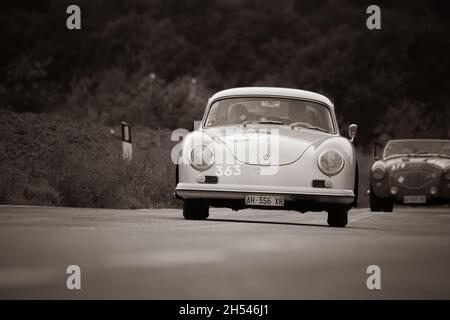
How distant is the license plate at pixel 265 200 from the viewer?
13.1 meters

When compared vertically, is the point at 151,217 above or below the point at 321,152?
below

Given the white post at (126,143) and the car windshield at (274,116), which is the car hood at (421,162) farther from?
the car windshield at (274,116)

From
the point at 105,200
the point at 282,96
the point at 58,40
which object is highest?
the point at 58,40

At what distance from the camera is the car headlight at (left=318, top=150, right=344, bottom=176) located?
1330cm

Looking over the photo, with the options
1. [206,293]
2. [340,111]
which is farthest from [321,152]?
[340,111]

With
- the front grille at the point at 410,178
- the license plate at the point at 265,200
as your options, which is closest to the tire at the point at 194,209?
the license plate at the point at 265,200

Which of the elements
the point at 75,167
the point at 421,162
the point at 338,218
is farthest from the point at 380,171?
the point at 338,218

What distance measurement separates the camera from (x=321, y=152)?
13.4 metres

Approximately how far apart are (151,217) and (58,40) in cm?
5633

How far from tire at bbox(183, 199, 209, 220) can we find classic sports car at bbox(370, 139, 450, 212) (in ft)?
29.9

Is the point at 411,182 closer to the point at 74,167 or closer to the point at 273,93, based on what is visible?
the point at 74,167

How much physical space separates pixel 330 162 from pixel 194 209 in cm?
204

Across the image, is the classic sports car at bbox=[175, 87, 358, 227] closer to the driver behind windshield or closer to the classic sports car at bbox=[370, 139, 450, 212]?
the driver behind windshield

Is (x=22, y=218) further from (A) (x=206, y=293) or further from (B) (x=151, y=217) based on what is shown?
(A) (x=206, y=293)
